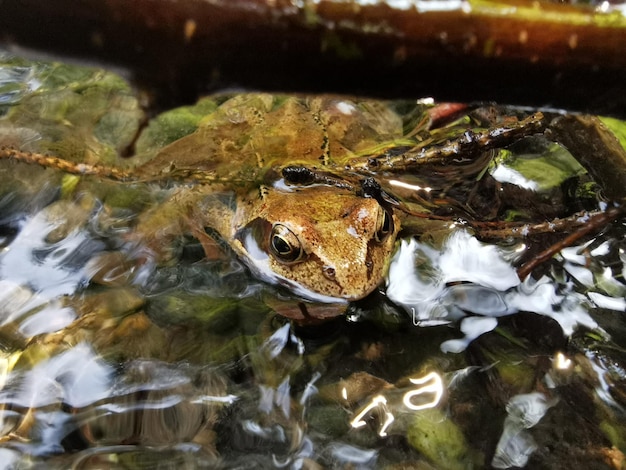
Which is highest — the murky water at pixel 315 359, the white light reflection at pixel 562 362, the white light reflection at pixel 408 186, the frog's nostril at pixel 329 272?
the white light reflection at pixel 408 186

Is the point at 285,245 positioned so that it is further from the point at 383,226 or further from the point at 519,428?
the point at 519,428

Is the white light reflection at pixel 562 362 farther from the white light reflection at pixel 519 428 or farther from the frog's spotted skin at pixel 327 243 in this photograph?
the frog's spotted skin at pixel 327 243

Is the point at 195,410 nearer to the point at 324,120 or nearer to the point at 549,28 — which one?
the point at 549,28

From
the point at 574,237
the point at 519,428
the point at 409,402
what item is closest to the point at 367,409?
the point at 409,402

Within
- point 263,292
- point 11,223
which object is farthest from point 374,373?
point 11,223

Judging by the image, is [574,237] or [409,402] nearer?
[409,402]

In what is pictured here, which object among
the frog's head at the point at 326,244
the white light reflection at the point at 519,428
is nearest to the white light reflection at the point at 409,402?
the white light reflection at the point at 519,428

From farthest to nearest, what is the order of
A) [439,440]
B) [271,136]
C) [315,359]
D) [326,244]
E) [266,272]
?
[271,136] → [266,272] → [326,244] → [315,359] → [439,440]

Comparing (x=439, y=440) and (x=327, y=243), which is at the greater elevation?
(x=327, y=243)
